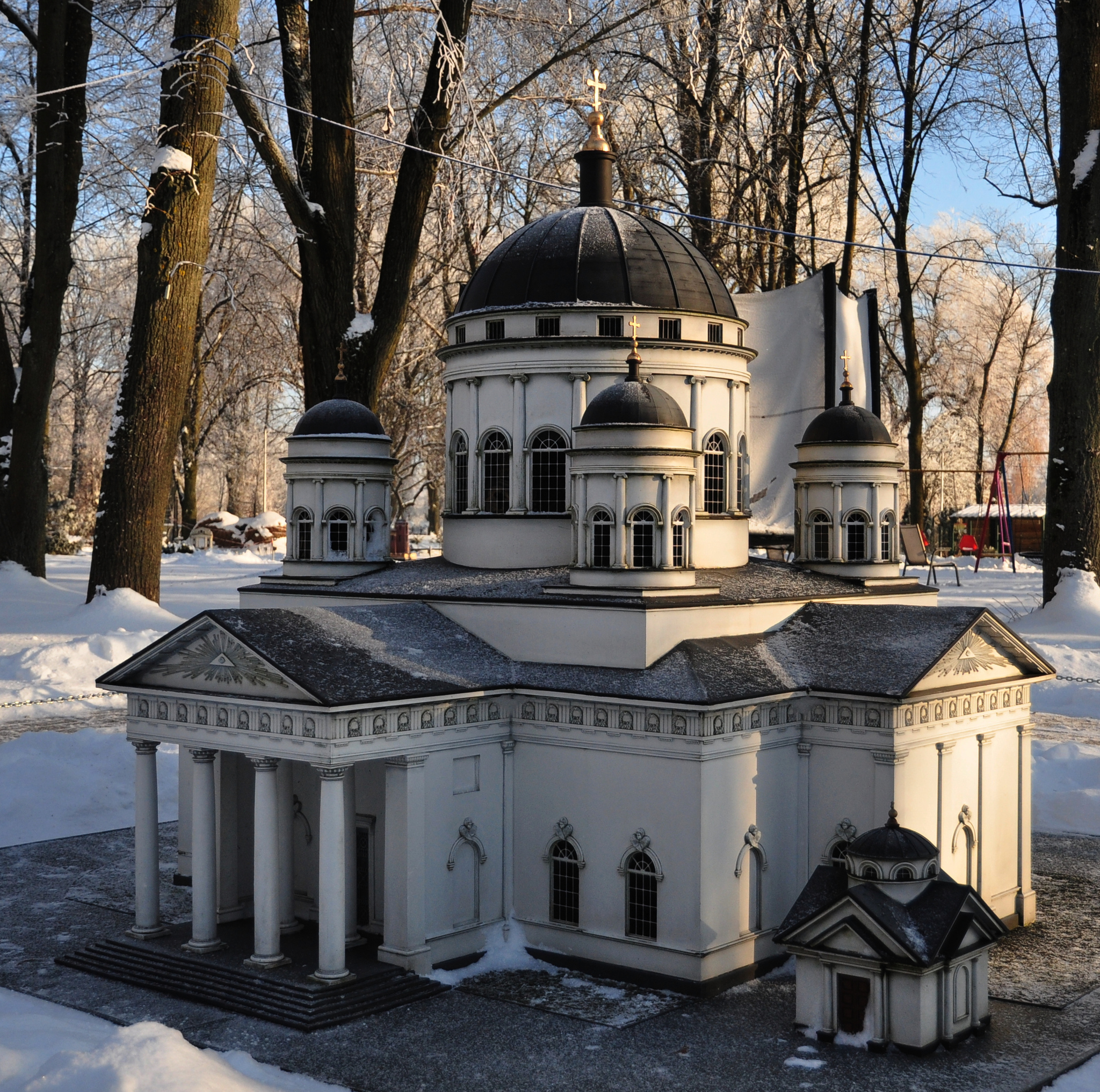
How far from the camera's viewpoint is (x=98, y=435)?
3083 inches

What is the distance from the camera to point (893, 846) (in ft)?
51.5

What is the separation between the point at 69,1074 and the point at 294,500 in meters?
12.3

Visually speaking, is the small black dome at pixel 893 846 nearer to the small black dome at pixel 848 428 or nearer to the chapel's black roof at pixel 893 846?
the chapel's black roof at pixel 893 846

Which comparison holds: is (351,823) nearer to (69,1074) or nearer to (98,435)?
(69,1074)

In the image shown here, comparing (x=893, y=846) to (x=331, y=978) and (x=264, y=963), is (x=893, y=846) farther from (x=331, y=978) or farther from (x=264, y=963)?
(x=264, y=963)

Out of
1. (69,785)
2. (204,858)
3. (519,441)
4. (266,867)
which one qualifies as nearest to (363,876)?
(266,867)

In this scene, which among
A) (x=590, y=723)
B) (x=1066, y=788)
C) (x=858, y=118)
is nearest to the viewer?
(x=590, y=723)

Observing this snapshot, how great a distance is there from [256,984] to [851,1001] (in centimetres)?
711

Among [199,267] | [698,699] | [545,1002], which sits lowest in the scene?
[545,1002]

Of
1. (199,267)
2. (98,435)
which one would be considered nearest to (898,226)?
(199,267)

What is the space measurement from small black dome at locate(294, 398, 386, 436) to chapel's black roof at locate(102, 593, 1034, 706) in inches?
174

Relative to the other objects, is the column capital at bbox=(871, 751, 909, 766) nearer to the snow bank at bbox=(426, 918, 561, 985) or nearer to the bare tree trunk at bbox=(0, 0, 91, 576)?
the snow bank at bbox=(426, 918, 561, 985)

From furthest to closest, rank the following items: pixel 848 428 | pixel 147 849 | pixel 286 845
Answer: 1. pixel 848 428
2. pixel 286 845
3. pixel 147 849

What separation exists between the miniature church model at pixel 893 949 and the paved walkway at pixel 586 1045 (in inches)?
12.0
